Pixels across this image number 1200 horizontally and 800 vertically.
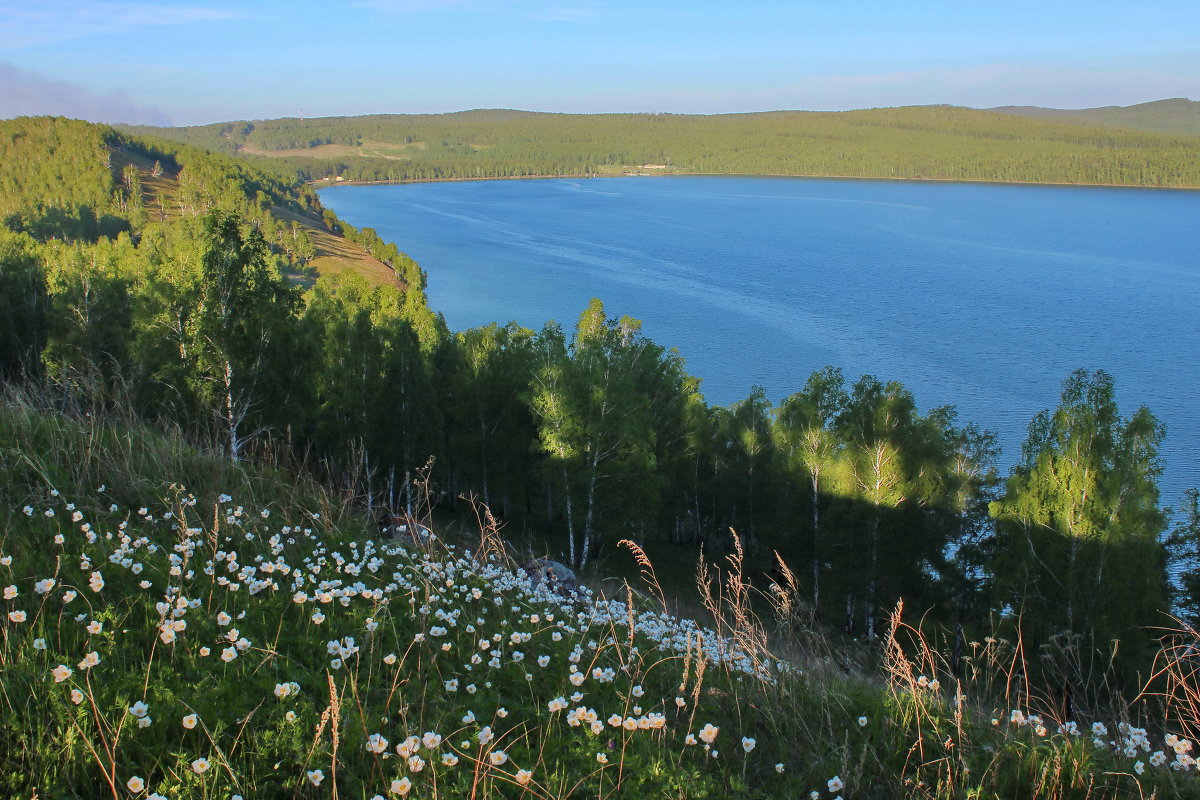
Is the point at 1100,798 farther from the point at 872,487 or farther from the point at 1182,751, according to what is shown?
A: the point at 872,487

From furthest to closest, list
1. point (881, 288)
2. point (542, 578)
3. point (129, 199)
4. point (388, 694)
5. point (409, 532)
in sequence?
point (129, 199) < point (881, 288) < point (409, 532) < point (542, 578) < point (388, 694)

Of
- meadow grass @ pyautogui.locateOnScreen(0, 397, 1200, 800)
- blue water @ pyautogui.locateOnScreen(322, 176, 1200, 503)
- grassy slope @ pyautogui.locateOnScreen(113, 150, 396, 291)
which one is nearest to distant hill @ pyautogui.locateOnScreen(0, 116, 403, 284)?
grassy slope @ pyautogui.locateOnScreen(113, 150, 396, 291)

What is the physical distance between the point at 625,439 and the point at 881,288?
206ft

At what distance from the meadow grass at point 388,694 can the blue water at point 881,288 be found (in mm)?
37164

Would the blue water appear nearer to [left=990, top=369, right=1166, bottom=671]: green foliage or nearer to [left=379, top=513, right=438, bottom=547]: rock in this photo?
[left=990, top=369, right=1166, bottom=671]: green foliage

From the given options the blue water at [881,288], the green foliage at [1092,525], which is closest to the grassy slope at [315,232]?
the blue water at [881,288]

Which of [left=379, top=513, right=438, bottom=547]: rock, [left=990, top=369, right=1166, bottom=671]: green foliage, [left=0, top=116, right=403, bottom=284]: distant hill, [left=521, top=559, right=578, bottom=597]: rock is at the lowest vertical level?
[left=990, top=369, right=1166, bottom=671]: green foliage

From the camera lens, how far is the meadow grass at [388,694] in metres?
3.09

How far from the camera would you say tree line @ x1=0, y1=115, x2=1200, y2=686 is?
54.6 feet

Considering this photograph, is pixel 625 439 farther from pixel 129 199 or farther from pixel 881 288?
pixel 129 199

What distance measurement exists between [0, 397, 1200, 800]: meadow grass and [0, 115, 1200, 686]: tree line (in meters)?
3.76

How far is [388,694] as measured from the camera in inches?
144

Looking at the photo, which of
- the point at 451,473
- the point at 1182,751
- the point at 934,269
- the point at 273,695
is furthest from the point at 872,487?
the point at 934,269

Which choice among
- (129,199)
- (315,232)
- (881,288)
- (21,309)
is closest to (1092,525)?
(21,309)
